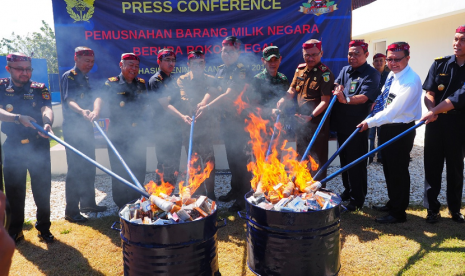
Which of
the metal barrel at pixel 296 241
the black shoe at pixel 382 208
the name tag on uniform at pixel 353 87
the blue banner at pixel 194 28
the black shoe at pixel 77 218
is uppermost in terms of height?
the blue banner at pixel 194 28

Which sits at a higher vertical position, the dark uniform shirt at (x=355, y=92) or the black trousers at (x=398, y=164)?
the dark uniform shirt at (x=355, y=92)

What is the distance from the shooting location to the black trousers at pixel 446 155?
419 cm

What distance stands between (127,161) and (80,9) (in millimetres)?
3376

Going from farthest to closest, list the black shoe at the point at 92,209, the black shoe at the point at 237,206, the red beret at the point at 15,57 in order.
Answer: the black shoe at the point at 92,209, the black shoe at the point at 237,206, the red beret at the point at 15,57

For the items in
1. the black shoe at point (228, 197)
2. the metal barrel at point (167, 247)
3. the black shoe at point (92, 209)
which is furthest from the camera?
the black shoe at point (228, 197)

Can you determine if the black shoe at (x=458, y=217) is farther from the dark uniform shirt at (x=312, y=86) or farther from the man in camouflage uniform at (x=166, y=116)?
the man in camouflage uniform at (x=166, y=116)

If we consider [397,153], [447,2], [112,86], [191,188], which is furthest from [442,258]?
[447,2]

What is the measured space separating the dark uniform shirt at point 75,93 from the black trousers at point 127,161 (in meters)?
0.63

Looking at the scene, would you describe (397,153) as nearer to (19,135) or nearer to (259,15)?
(259,15)

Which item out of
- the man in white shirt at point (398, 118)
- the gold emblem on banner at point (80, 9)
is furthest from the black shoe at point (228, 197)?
the gold emblem on banner at point (80, 9)

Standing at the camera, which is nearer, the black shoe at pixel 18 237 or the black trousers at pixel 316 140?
the black shoe at pixel 18 237

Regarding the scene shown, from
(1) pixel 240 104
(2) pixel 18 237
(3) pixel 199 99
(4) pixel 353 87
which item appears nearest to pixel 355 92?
(4) pixel 353 87

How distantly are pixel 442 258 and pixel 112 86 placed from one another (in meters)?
4.70

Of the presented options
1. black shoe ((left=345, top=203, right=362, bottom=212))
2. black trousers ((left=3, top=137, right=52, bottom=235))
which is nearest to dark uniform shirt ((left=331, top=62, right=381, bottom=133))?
black shoe ((left=345, top=203, right=362, bottom=212))
